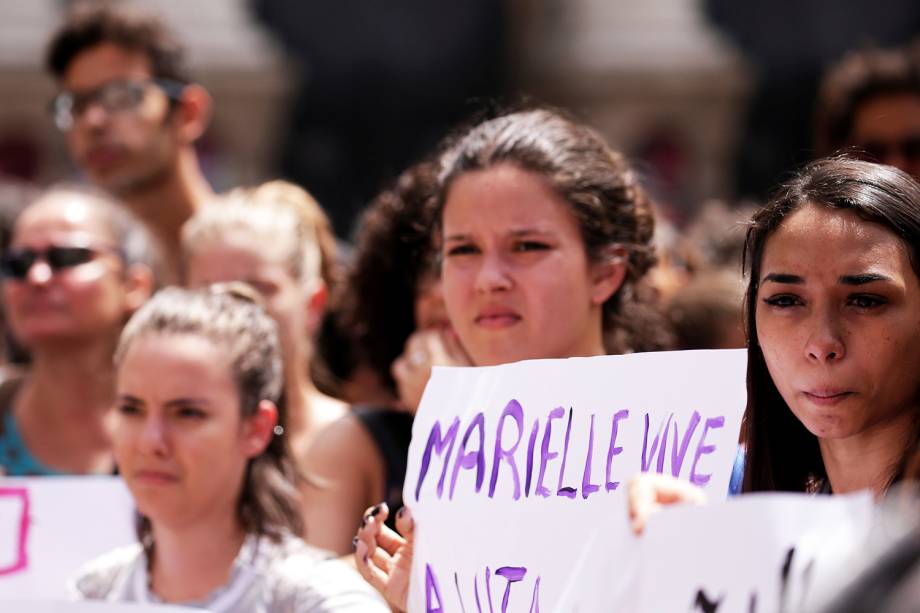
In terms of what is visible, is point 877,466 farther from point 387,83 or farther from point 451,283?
point 387,83

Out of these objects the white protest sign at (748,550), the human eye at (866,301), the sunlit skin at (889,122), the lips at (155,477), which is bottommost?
the lips at (155,477)

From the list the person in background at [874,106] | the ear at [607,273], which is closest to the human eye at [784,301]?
the ear at [607,273]

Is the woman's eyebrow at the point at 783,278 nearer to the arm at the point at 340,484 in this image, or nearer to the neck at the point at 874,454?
the neck at the point at 874,454

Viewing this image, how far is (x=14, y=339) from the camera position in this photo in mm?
4938

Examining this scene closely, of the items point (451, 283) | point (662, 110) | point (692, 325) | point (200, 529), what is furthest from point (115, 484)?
point (662, 110)

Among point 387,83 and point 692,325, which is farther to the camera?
point 387,83

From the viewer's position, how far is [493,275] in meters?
2.93

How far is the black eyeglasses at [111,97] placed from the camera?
198 inches

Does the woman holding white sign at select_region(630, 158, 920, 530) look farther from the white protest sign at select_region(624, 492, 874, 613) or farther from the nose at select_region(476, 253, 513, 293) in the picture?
the nose at select_region(476, 253, 513, 293)

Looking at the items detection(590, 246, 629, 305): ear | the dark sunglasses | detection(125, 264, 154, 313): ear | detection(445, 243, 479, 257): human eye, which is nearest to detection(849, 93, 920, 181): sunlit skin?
the dark sunglasses

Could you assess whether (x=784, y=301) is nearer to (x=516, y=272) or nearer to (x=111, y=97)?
(x=516, y=272)

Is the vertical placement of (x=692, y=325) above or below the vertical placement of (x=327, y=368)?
above

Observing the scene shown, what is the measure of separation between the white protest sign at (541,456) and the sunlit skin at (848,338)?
4.4 inches

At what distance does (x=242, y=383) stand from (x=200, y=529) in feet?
0.95
